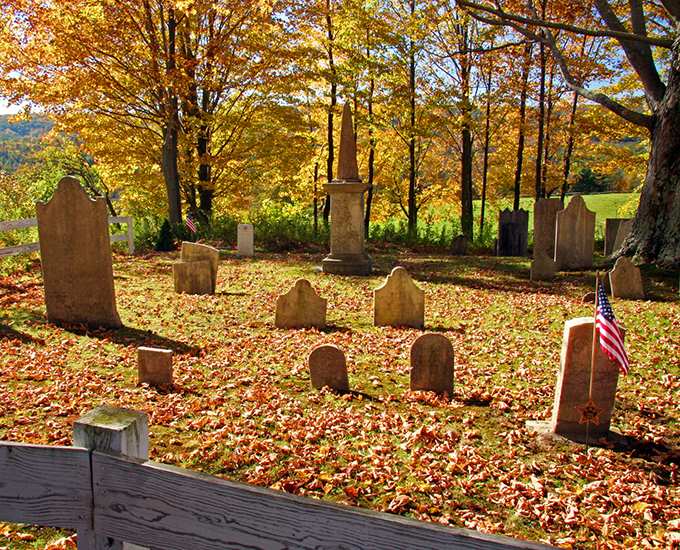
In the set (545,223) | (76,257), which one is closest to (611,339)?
(76,257)

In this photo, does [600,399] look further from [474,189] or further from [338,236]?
[474,189]

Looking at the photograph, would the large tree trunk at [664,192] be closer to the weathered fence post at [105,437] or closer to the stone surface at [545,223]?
the stone surface at [545,223]

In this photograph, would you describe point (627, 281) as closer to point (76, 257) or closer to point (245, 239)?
point (76, 257)

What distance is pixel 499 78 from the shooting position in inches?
998

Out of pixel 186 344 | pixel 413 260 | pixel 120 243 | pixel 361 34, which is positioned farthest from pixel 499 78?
pixel 186 344

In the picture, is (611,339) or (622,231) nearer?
(611,339)

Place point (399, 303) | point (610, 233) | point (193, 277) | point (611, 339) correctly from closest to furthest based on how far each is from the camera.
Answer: point (611, 339) → point (399, 303) → point (193, 277) → point (610, 233)

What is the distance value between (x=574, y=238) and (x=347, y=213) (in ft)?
22.1

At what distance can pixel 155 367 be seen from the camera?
649 cm

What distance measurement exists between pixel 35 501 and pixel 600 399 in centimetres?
478

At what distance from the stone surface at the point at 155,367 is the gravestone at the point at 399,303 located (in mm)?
4280

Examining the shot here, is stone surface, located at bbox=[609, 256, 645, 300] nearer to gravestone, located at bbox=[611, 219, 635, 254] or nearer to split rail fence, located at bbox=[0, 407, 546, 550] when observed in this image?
gravestone, located at bbox=[611, 219, 635, 254]

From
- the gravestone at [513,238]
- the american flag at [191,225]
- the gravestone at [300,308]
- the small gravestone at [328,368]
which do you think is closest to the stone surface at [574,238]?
the gravestone at [513,238]

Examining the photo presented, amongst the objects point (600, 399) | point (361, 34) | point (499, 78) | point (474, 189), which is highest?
point (361, 34)
